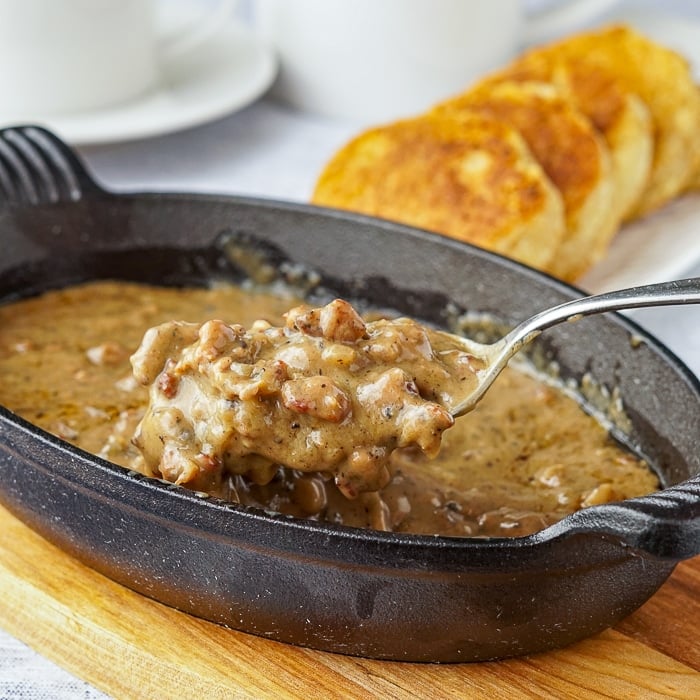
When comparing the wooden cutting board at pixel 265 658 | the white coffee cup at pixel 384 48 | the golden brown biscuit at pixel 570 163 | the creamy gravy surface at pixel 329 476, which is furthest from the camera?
the white coffee cup at pixel 384 48

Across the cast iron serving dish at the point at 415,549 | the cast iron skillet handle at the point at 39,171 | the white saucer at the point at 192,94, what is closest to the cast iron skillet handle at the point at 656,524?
the cast iron serving dish at the point at 415,549

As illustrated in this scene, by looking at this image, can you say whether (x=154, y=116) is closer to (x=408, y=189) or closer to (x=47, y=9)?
(x=47, y=9)

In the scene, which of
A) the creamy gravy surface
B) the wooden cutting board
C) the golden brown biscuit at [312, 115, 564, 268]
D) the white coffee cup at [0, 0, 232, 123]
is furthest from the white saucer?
the wooden cutting board

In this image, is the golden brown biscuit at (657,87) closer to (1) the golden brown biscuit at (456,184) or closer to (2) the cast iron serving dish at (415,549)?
(1) the golden brown biscuit at (456,184)

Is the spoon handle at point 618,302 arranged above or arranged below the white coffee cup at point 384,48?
above

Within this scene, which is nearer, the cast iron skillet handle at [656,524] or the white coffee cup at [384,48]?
Answer: the cast iron skillet handle at [656,524]

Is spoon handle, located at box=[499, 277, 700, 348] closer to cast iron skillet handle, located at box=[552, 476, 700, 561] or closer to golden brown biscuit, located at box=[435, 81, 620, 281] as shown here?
cast iron skillet handle, located at box=[552, 476, 700, 561]
